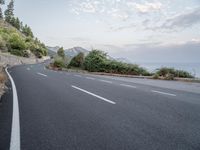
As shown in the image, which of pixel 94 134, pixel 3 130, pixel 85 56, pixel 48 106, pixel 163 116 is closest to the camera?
pixel 94 134

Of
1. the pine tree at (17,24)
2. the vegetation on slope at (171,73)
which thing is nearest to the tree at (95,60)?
the vegetation on slope at (171,73)

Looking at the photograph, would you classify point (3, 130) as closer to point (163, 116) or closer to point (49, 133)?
point (49, 133)

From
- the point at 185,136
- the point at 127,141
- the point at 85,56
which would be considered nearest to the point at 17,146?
the point at 127,141

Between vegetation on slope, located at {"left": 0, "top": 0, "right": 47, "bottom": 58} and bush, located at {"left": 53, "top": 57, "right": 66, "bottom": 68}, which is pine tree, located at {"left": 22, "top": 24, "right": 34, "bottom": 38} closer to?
vegetation on slope, located at {"left": 0, "top": 0, "right": 47, "bottom": 58}

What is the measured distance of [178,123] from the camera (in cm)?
559

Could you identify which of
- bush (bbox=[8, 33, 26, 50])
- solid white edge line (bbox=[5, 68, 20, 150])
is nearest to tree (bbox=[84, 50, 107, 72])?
solid white edge line (bbox=[5, 68, 20, 150])

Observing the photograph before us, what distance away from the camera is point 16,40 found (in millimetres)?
80312

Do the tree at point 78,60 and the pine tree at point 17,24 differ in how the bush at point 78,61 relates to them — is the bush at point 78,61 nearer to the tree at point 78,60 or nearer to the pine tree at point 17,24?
the tree at point 78,60

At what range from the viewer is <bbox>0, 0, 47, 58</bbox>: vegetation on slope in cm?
7469

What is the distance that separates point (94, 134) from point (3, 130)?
192 cm

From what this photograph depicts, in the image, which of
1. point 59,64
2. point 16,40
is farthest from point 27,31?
point 59,64

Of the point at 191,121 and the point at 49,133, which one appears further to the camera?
the point at 191,121

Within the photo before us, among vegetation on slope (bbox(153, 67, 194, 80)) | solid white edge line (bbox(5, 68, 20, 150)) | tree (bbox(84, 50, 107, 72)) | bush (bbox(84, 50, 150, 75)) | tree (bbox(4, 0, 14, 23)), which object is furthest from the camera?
tree (bbox(4, 0, 14, 23))

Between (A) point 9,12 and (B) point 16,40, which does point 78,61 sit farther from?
(A) point 9,12
